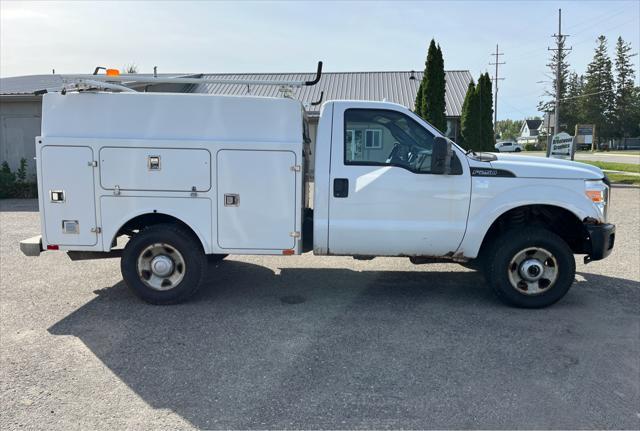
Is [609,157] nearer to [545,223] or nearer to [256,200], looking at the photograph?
[545,223]

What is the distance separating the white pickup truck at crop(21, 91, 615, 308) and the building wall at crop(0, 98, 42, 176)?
14.6 metres

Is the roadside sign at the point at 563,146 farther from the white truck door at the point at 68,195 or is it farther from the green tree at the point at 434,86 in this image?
the white truck door at the point at 68,195

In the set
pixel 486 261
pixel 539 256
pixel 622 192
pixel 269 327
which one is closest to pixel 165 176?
pixel 269 327

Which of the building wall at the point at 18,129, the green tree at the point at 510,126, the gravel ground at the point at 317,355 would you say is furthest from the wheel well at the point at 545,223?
the green tree at the point at 510,126

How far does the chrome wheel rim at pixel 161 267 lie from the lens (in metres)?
5.72

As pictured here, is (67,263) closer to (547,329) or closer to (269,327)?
(269,327)

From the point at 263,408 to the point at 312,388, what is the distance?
0.44 m

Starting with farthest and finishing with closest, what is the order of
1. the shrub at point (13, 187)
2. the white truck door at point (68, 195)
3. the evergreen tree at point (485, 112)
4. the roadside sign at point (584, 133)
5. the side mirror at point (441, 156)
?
the roadside sign at point (584, 133) < the evergreen tree at point (485, 112) < the shrub at point (13, 187) < the white truck door at point (68, 195) < the side mirror at point (441, 156)

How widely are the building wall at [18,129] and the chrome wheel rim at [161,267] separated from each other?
1492cm

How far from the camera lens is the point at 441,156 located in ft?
17.6

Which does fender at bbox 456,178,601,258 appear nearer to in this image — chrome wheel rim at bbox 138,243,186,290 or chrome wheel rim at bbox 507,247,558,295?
chrome wheel rim at bbox 507,247,558,295

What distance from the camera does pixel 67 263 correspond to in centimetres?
775

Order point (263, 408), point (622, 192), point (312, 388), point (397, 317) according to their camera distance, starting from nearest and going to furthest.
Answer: point (263, 408), point (312, 388), point (397, 317), point (622, 192)

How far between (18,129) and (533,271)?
59.9ft
